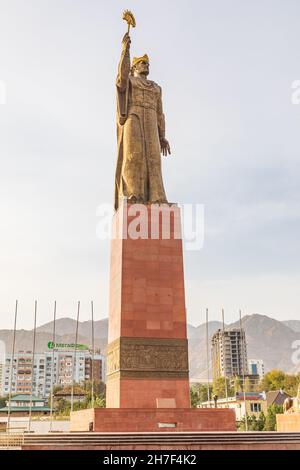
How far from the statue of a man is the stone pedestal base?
6.25 meters

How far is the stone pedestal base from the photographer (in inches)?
484

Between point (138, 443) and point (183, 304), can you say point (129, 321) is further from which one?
point (138, 443)

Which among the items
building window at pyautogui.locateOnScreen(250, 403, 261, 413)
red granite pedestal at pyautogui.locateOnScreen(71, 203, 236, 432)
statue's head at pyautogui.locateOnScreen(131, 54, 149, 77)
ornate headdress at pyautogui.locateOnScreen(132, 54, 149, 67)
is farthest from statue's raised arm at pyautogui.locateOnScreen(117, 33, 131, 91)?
building window at pyautogui.locateOnScreen(250, 403, 261, 413)

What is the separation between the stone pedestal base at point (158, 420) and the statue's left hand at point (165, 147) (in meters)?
8.99

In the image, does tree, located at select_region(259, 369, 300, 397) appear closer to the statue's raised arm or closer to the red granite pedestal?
the red granite pedestal

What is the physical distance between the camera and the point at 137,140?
16.7 metres

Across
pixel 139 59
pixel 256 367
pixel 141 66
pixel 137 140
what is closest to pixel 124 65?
pixel 141 66

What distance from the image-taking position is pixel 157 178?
16.4m

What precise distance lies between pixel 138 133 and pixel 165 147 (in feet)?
5.28

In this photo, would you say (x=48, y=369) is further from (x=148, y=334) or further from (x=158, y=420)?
(x=158, y=420)

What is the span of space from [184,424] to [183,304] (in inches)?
136
